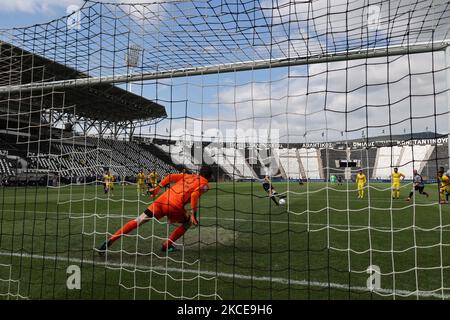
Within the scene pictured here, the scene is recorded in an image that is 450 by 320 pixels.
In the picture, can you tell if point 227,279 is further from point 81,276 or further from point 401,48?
point 401,48

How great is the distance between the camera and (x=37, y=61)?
6.38 meters

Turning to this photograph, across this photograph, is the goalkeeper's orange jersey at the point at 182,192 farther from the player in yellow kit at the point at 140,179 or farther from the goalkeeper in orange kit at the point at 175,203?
the player in yellow kit at the point at 140,179

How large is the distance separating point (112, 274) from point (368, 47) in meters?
4.04

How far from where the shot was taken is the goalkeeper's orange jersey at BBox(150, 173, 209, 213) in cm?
544

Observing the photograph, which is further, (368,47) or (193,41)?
(193,41)

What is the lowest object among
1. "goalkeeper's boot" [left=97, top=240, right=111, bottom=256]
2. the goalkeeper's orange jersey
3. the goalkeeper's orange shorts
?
"goalkeeper's boot" [left=97, top=240, right=111, bottom=256]

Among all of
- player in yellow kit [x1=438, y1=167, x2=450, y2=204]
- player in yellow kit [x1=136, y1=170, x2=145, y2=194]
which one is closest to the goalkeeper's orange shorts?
player in yellow kit [x1=136, y1=170, x2=145, y2=194]

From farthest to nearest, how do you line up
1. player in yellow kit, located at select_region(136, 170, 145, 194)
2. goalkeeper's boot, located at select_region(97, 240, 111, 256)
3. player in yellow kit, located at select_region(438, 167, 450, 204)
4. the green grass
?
1. player in yellow kit, located at select_region(438, 167, 450, 204)
2. player in yellow kit, located at select_region(136, 170, 145, 194)
3. goalkeeper's boot, located at select_region(97, 240, 111, 256)
4. the green grass

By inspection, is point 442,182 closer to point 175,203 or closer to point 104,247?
point 175,203

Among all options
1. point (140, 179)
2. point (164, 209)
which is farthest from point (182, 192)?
point (140, 179)

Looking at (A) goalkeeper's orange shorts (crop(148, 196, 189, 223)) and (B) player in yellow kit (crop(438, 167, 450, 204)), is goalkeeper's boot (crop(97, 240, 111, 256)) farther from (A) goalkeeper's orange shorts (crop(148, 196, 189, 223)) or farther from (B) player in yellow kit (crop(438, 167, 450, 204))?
(B) player in yellow kit (crop(438, 167, 450, 204))

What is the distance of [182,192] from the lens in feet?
18.0

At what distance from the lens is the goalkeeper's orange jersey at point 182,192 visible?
5438mm
